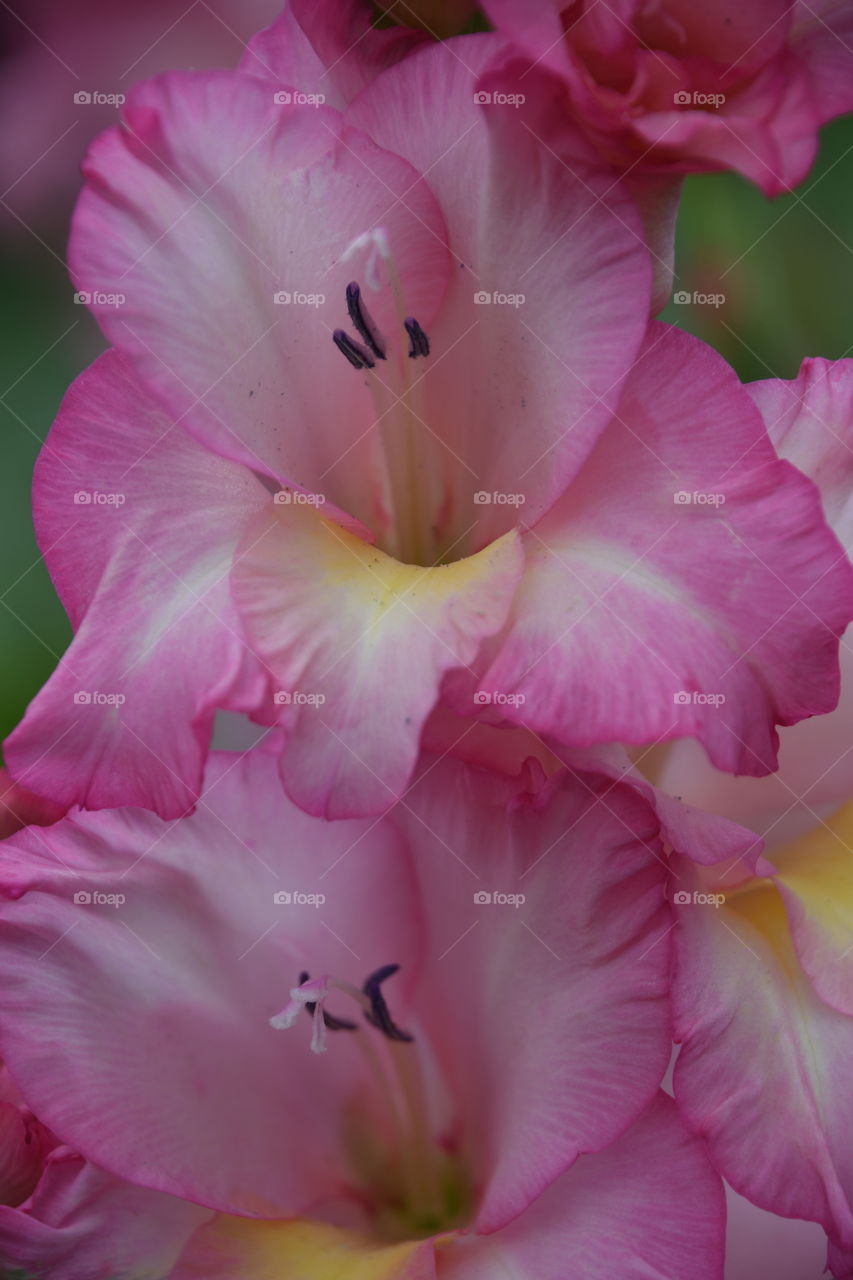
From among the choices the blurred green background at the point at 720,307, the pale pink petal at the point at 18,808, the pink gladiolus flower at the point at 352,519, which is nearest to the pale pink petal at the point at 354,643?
the pink gladiolus flower at the point at 352,519

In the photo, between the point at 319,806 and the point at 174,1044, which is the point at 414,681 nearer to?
the point at 319,806

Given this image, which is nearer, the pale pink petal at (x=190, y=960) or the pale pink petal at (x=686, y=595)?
the pale pink petal at (x=686, y=595)

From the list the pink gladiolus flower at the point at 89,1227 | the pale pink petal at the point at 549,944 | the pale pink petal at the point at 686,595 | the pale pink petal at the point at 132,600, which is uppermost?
the pale pink petal at the point at 132,600

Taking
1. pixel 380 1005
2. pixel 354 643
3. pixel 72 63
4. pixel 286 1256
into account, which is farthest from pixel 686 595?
pixel 72 63

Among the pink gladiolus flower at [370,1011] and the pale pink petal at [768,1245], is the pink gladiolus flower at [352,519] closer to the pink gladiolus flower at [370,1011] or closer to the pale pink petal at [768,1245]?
the pink gladiolus flower at [370,1011]

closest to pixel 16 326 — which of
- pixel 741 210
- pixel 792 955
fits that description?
pixel 741 210

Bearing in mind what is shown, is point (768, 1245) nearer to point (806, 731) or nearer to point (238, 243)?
point (806, 731)
